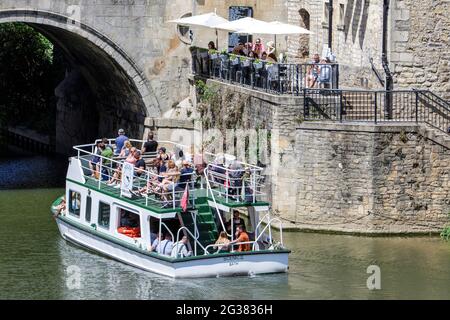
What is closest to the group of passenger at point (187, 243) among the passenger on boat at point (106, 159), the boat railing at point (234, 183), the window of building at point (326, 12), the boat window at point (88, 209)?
the boat railing at point (234, 183)

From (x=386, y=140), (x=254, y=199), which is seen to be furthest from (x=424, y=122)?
(x=254, y=199)

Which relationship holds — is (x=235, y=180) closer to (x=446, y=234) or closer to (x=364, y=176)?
(x=364, y=176)

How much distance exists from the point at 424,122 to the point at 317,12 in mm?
8193

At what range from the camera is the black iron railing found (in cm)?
3919

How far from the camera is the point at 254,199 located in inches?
1385

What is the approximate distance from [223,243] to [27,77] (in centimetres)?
2464

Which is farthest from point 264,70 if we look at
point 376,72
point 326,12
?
point 326,12

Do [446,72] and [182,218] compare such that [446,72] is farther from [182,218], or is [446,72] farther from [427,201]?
[182,218]

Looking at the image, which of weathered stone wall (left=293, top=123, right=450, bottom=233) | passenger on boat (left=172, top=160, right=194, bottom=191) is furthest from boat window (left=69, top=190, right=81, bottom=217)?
weathered stone wall (left=293, top=123, right=450, bottom=233)

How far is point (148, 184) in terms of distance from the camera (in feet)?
116

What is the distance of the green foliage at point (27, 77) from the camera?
186 ft

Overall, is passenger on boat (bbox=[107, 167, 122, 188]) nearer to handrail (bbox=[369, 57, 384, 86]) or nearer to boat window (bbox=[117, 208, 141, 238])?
boat window (bbox=[117, 208, 141, 238])

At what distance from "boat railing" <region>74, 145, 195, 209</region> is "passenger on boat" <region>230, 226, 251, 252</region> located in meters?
1.13

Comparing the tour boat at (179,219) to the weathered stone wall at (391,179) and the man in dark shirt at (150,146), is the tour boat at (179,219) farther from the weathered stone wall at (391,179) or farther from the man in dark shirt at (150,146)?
the weathered stone wall at (391,179)
